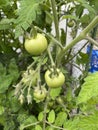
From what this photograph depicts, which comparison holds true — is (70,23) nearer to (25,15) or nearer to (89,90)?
(25,15)

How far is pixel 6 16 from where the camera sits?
128 cm

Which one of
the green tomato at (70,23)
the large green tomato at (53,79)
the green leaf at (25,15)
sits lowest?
the green tomato at (70,23)

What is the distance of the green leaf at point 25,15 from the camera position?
2.76ft

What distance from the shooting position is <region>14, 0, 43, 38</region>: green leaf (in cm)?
84

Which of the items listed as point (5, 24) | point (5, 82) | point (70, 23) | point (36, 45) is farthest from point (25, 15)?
point (70, 23)

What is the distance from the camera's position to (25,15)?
33.9 inches

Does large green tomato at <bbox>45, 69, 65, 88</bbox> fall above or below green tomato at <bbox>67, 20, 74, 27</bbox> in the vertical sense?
above

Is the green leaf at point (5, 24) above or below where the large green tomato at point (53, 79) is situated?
above

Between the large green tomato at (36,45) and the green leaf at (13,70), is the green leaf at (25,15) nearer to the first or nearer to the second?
the large green tomato at (36,45)

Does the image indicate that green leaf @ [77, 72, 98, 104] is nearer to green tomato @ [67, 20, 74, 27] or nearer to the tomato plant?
the tomato plant

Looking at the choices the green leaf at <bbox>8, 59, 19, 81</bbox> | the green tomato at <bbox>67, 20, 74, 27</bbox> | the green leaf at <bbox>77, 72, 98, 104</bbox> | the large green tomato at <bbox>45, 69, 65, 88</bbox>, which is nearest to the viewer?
the green leaf at <bbox>77, 72, 98, 104</bbox>

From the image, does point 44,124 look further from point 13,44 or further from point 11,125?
point 13,44

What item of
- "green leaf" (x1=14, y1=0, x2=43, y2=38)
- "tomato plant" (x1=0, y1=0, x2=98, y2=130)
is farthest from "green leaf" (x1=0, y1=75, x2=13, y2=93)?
"green leaf" (x1=14, y1=0, x2=43, y2=38)

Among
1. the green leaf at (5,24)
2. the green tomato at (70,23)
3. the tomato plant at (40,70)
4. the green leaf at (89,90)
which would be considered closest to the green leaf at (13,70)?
the tomato plant at (40,70)
